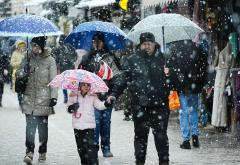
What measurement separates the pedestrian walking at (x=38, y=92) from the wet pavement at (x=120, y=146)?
0.43 m

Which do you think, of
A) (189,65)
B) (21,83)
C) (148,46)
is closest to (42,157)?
(21,83)

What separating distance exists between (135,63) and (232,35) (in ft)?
12.9

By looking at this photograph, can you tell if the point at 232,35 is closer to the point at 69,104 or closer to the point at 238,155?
the point at 238,155

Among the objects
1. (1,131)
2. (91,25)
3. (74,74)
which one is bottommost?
(1,131)

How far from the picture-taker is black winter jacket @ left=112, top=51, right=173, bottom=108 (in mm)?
8289

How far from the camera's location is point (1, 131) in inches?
534

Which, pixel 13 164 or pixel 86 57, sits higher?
pixel 86 57

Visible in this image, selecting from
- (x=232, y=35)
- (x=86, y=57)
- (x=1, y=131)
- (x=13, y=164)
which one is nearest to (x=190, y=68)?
(x=232, y=35)

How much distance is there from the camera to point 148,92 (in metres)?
8.30

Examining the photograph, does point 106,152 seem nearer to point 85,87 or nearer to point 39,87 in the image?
point 39,87

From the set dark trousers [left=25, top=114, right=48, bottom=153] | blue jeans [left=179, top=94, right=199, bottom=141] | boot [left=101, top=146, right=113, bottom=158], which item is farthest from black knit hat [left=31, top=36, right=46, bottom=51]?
Answer: blue jeans [left=179, top=94, right=199, bottom=141]

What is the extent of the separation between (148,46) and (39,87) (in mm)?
2014

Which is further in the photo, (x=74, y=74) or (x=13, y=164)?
(x=13, y=164)

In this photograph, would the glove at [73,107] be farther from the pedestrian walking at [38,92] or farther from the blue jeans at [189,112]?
the blue jeans at [189,112]
